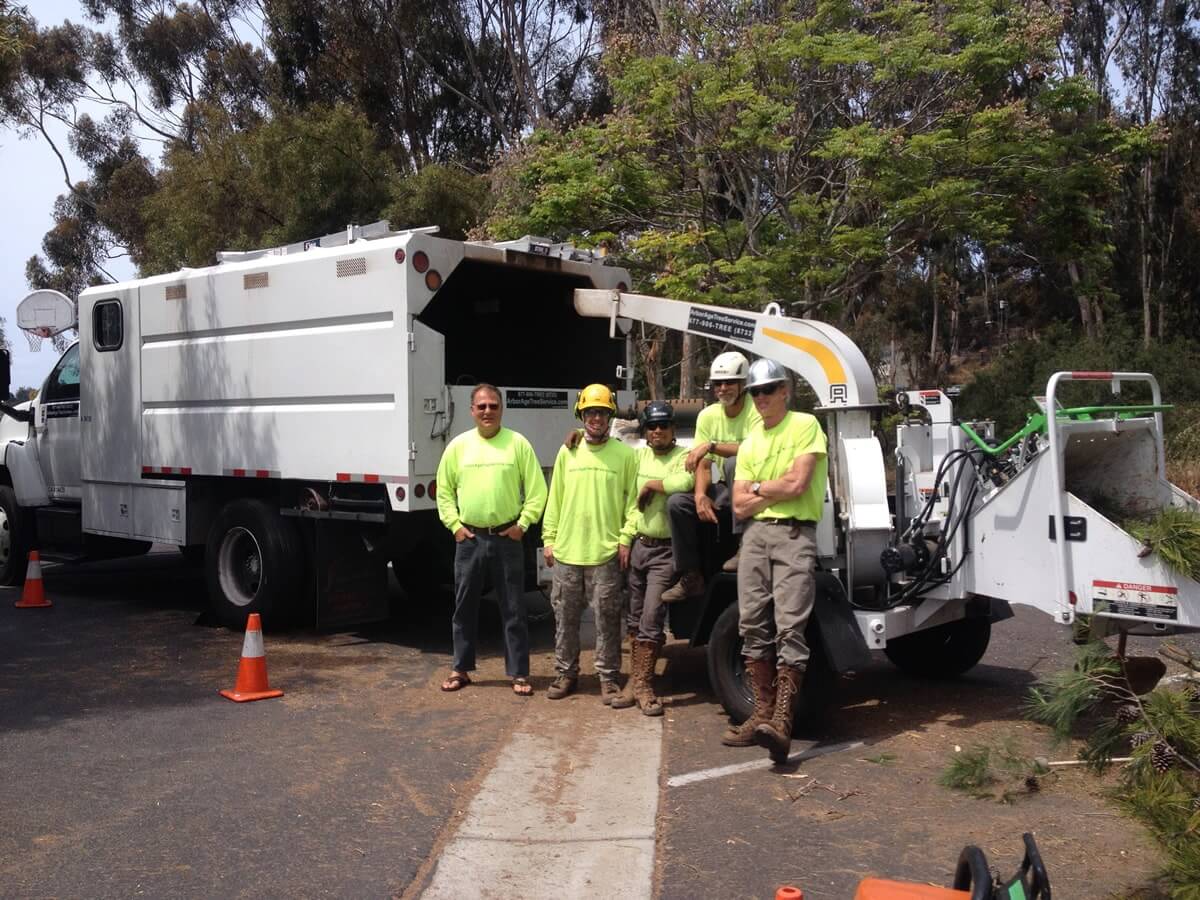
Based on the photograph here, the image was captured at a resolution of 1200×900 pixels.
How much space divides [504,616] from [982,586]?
2922 millimetres

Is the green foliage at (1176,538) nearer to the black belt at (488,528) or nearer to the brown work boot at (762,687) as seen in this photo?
the brown work boot at (762,687)

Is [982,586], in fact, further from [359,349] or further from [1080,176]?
[1080,176]

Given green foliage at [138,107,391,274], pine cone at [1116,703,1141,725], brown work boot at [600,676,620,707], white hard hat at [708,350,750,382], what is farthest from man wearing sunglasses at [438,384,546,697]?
green foliage at [138,107,391,274]

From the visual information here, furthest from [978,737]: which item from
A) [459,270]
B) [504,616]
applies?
[459,270]

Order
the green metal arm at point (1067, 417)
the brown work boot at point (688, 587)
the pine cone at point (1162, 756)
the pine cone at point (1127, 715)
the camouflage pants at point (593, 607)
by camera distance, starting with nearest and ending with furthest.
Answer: the pine cone at point (1162, 756) < the pine cone at point (1127, 715) < the green metal arm at point (1067, 417) < the brown work boot at point (688, 587) < the camouflage pants at point (593, 607)

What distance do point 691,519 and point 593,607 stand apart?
96 centimetres

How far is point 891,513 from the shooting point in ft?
21.9

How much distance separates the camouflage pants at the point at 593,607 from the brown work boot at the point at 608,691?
0.03 metres

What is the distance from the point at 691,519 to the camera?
6.52 m

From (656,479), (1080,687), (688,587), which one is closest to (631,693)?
(688,587)

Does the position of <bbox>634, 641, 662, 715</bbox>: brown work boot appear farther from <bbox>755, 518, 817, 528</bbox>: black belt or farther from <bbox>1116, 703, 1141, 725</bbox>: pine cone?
<bbox>1116, 703, 1141, 725</bbox>: pine cone

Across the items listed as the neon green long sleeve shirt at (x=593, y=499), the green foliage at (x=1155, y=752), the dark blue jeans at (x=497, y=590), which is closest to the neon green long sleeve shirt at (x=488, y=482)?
the dark blue jeans at (x=497, y=590)

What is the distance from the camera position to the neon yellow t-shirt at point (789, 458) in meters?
5.84

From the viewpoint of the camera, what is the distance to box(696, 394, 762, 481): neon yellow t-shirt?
6.69 meters
